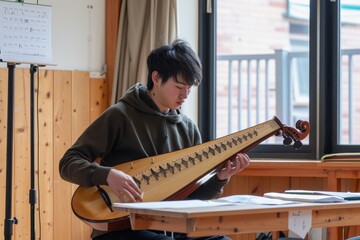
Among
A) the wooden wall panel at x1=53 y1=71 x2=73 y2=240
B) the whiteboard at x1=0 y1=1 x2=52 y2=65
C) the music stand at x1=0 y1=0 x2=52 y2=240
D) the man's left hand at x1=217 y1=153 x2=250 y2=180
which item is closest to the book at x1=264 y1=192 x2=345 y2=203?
the man's left hand at x1=217 y1=153 x2=250 y2=180

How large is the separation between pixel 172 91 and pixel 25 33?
3.95 feet

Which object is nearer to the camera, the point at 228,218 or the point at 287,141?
the point at 228,218

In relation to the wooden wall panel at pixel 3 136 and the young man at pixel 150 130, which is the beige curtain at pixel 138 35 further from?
the young man at pixel 150 130

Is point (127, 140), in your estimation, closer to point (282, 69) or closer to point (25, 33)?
point (25, 33)

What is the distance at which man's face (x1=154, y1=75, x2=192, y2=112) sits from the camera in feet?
7.84

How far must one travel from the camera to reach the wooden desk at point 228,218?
5.35 ft

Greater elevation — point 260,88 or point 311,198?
point 260,88

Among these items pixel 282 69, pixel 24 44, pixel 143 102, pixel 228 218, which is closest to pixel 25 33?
pixel 24 44

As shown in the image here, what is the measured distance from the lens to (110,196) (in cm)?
221

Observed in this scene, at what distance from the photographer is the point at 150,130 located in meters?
2.42

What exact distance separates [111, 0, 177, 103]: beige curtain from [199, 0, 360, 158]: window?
306mm

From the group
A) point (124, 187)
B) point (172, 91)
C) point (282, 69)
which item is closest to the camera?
point (124, 187)

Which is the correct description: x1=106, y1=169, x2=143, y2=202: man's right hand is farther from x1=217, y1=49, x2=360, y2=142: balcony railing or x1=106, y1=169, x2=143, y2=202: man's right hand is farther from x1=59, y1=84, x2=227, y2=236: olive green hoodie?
x1=217, y1=49, x2=360, y2=142: balcony railing

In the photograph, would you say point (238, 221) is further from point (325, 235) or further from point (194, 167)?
point (325, 235)
